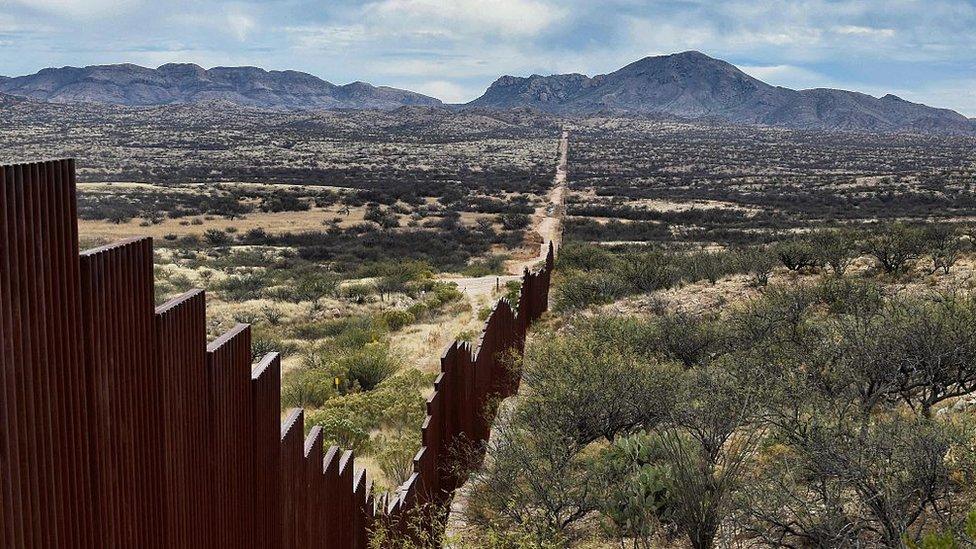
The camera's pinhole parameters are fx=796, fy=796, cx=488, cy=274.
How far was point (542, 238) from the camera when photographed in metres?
45.5

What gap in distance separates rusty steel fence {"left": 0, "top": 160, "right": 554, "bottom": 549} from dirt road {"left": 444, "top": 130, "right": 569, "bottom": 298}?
2010 cm

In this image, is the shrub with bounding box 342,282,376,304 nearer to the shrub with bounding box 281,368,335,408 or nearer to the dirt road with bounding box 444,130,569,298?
the dirt road with bounding box 444,130,569,298

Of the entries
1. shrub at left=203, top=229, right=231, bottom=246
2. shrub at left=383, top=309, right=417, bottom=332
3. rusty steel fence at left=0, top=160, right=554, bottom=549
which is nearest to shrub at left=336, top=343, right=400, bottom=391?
shrub at left=383, top=309, right=417, bottom=332

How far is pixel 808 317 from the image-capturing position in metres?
16.1

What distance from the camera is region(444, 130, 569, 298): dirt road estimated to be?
29953mm

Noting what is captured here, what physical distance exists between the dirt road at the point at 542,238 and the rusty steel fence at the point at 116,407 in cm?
2010

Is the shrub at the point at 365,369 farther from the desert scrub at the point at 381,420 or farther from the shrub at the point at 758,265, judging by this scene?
the shrub at the point at 758,265

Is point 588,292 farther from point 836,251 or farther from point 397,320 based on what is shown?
point 836,251

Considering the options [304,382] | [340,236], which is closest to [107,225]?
[340,236]

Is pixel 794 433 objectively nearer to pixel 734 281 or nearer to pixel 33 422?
pixel 33 422

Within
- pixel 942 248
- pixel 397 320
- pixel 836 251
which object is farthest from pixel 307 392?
pixel 942 248

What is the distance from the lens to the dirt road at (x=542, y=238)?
2995cm

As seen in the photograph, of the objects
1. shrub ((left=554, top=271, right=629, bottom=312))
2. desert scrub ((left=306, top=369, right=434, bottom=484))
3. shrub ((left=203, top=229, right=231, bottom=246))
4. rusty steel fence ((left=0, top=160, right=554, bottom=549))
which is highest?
rusty steel fence ((left=0, top=160, right=554, bottom=549))

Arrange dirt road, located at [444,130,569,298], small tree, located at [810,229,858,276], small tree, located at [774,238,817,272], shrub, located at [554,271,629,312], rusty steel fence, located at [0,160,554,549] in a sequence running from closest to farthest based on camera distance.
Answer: rusty steel fence, located at [0,160,554,549]
shrub, located at [554,271,629,312]
small tree, located at [810,229,858,276]
small tree, located at [774,238,817,272]
dirt road, located at [444,130,569,298]
